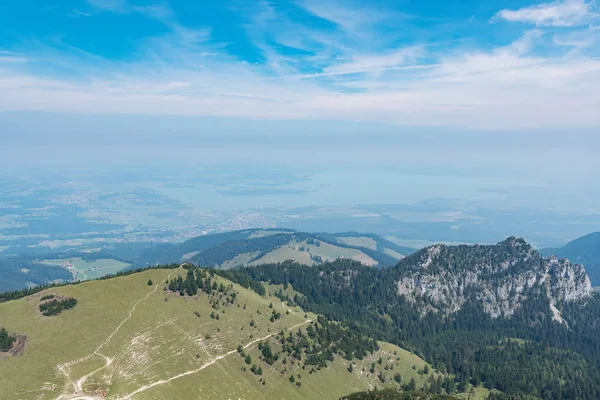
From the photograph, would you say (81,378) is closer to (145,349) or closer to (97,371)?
(97,371)

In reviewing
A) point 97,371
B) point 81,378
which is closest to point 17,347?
point 81,378

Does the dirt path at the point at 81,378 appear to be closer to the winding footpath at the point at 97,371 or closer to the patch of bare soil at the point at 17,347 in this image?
the winding footpath at the point at 97,371

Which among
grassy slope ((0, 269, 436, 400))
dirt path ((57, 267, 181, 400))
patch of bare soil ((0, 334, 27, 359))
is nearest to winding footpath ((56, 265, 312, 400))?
dirt path ((57, 267, 181, 400))

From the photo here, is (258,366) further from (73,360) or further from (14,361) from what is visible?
(14,361)

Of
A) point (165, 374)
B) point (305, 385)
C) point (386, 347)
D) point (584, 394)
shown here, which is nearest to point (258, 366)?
point (305, 385)

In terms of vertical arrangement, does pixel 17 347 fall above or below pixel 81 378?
above

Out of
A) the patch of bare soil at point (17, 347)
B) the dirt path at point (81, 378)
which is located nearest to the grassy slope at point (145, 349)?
the dirt path at point (81, 378)
